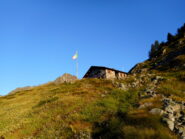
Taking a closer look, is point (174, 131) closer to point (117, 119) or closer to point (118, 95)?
point (117, 119)

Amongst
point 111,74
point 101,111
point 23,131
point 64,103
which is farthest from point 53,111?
point 111,74

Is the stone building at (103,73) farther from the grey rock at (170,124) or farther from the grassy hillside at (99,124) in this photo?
the grey rock at (170,124)

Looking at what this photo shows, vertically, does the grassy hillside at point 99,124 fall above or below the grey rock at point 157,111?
below

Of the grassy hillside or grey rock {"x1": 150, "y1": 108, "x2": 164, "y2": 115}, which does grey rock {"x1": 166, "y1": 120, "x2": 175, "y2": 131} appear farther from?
grey rock {"x1": 150, "y1": 108, "x2": 164, "y2": 115}

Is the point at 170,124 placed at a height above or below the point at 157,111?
below

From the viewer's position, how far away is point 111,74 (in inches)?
2370

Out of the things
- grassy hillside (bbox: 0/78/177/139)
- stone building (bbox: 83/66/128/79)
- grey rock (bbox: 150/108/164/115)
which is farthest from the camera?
stone building (bbox: 83/66/128/79)

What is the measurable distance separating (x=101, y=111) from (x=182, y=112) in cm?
758

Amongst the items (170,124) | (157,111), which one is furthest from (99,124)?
(170,124)

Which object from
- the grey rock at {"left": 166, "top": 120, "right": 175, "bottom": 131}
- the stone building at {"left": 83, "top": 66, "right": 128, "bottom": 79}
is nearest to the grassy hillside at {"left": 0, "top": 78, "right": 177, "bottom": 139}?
the grey rock at {"left": 166, "top": 120, "right": 175, "bottom": 131}

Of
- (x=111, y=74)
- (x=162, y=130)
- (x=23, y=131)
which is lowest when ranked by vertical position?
(x=23, y=131)

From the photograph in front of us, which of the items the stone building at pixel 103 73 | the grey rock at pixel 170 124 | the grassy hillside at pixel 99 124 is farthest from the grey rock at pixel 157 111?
the stone building at pixel 103 73

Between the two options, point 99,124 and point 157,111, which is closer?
point 157,111

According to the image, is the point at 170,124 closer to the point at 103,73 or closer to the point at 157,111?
the point at 157,111
